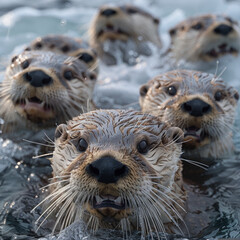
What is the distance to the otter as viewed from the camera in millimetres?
8203

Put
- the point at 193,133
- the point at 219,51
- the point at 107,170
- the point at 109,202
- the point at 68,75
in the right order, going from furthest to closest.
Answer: the point at 219,51 < the point at 68,75 < the point at 193,133 < the point at 109,202 < the point at 107,170

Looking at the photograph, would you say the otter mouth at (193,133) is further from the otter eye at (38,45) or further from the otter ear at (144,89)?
the otter eye at (38,45)

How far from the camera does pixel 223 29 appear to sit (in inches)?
280

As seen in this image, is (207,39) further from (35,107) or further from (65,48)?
(35,107)

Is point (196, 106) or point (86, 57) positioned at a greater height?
point (196, 106)

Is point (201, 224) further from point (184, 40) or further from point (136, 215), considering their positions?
point (184, 40)

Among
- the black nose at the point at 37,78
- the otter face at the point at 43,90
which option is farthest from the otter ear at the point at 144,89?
the black nose at the point at 37,78

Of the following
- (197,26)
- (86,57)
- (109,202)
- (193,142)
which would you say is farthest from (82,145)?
(197,26)

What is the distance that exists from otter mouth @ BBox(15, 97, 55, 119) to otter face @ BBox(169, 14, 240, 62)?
128 inches

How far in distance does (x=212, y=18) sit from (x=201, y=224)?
4.53 metres

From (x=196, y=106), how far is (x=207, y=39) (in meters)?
3.23

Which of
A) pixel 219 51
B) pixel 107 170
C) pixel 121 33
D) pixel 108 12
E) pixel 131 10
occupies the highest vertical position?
pixel 107 170

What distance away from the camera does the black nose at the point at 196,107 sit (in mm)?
4195

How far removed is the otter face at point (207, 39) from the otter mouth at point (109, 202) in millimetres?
4688
